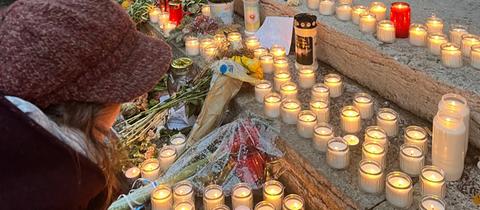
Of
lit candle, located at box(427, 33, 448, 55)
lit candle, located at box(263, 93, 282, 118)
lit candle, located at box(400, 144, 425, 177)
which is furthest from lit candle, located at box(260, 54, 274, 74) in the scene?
lit candle, located at box(400, 144, 425, 177)

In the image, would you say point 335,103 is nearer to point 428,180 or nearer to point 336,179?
point 336,179

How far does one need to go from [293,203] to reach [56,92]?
Result: 3.82 ft

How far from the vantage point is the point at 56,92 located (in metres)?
1.17

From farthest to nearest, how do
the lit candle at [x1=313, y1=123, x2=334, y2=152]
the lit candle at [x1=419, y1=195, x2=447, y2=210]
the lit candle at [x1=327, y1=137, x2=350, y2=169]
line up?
the lit candle at [x1=313, y1=123, x2=334, y2=152], the lit candle at [x1=327, y1=137, x2=350, y2=169], the lit candle at [x1=419, y1=195, x2=447, y2=210]

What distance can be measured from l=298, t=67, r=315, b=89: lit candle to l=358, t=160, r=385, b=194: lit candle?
82cm

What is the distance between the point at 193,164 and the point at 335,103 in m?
0.71

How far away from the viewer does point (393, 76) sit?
8.23ft

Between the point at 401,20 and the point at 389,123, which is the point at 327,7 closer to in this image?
the point at 401,20

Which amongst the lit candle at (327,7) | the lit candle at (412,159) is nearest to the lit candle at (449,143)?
the lit candle at (412,159)

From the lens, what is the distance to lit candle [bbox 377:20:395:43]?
2.64m

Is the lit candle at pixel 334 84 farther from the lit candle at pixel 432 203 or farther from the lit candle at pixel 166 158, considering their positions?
the lit candle at pixel 432 203

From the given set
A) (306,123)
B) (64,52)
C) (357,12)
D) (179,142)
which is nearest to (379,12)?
(357,12)

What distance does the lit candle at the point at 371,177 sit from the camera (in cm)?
193

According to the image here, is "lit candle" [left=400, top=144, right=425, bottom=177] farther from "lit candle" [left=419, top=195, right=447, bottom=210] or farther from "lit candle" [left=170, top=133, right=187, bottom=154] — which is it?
"lit candle" [left=170, top=133, right=187, bottom=154]
